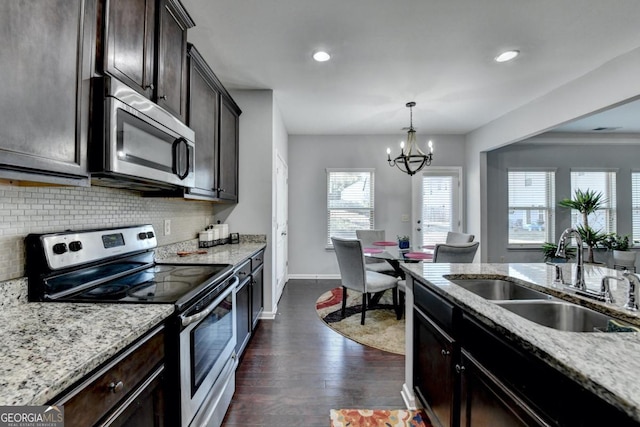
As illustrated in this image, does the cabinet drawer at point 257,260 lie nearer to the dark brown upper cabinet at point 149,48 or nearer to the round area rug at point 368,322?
the round area rug at point 368,322

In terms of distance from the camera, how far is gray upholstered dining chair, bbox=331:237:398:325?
9.88 ft

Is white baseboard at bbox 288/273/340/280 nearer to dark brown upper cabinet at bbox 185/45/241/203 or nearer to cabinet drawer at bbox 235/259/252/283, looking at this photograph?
dark brown upper cabinet at bbox 185/45/241/203

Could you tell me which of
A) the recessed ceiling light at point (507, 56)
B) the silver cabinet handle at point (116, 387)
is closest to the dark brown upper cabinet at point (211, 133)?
the silver cabinet handle at point (116, 387)

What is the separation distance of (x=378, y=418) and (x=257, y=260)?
1712 millimetres

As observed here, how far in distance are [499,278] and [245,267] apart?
6.05 feet

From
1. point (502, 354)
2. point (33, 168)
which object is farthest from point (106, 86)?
point (502, 354)

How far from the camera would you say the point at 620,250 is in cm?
479

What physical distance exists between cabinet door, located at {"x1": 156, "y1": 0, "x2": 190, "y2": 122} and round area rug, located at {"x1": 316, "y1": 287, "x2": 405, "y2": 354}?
8.02 feet

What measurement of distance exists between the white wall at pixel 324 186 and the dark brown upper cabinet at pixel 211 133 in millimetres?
2065

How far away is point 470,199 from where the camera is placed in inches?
205

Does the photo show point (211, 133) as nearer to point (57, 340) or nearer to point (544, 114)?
point (57, 340)

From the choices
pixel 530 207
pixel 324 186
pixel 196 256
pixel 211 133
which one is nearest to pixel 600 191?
pixel 530 207

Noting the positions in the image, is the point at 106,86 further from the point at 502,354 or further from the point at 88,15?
the point at 502,354

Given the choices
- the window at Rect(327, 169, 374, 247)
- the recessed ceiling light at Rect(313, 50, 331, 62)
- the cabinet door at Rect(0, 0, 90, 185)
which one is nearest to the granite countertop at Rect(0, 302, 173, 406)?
the cabinet door at Rect(0, 0, 90, 185)
